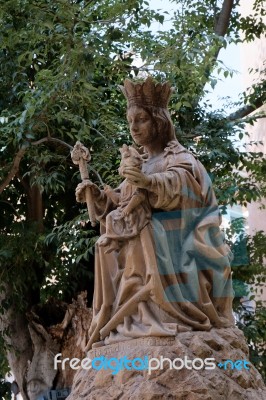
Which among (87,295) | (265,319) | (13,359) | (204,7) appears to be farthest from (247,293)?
(204,7)

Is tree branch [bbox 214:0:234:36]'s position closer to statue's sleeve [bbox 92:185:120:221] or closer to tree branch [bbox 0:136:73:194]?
tree branch [bbox 0:136:73:194]

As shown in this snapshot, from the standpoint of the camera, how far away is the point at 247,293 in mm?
10352

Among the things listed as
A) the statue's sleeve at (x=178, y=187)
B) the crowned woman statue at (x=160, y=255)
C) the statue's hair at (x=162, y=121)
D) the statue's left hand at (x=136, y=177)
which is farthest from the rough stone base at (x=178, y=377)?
the statue's hair at (x=162, y=121)

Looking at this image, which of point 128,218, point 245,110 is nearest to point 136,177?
point 128,218

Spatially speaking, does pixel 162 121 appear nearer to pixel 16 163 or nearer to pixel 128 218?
pixel 128 218

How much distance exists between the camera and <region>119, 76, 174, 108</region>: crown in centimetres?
659

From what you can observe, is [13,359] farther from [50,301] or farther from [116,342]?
[116,342]

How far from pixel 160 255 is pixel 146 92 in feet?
3.96

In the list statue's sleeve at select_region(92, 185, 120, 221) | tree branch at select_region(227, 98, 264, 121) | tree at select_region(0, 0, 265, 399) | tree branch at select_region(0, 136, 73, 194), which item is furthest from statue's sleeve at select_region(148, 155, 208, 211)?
tree branch at select_region(227, 98, 264, 121)

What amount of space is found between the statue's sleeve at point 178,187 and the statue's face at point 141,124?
0.32 meters

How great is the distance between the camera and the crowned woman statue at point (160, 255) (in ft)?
19.9

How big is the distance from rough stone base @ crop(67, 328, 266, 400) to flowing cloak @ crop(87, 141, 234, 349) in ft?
0.26

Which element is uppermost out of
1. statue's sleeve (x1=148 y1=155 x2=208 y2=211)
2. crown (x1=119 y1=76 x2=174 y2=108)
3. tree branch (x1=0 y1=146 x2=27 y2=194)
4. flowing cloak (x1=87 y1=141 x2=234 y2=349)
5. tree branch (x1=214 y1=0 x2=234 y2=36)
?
tree branch (x1=214 y1=0 x2=234 y2=36)

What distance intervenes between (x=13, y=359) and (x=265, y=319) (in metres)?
2.96
